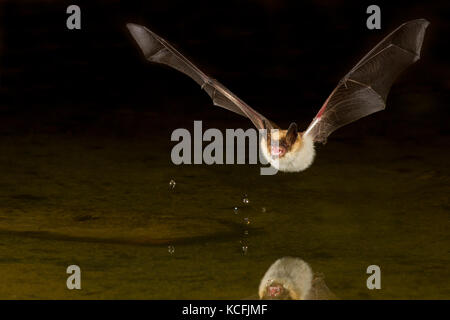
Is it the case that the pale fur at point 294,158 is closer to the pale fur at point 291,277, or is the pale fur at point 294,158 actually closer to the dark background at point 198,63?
the pale fur at point 291,277

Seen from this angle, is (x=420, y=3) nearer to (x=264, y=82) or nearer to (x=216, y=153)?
(x=264, y=82)

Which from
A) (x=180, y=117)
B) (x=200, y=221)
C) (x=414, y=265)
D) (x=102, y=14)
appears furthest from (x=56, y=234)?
(x=102, y=14)

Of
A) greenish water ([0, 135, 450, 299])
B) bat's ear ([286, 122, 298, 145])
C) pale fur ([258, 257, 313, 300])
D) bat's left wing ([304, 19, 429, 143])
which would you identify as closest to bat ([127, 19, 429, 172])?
bat's left wing ([304, 19, 429, 143])

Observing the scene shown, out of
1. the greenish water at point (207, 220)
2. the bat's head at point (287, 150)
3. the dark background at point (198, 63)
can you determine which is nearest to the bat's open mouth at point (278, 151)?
the bat's head at point (287, 150)

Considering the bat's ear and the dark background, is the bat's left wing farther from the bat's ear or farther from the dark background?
the dark background

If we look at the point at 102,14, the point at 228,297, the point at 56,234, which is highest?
the point at 102,14

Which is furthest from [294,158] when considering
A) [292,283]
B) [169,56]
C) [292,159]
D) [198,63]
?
[198,63]

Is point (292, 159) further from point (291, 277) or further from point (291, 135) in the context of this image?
point (291, 277)
